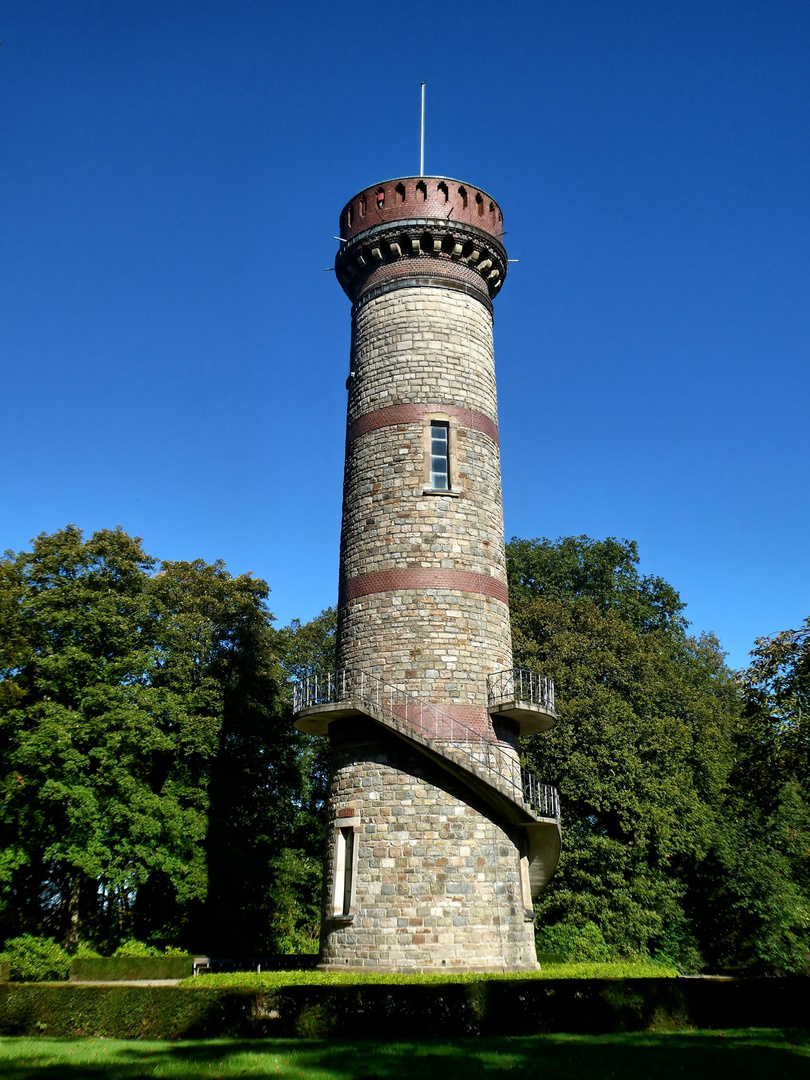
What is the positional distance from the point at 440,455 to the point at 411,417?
1.07m

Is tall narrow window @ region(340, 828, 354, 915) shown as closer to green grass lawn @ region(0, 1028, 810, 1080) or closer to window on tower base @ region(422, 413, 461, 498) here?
green grass lawn @ region(0, 1028, 810, 1080)

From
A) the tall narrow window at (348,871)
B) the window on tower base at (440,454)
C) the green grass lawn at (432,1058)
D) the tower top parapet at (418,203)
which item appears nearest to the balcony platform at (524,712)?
the tall narrow window at (348,871)

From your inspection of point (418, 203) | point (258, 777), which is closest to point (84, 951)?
point (258, 777)

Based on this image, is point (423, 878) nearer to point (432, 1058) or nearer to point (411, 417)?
point (432, 1058)

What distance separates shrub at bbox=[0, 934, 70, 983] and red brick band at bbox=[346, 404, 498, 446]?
15.8 m

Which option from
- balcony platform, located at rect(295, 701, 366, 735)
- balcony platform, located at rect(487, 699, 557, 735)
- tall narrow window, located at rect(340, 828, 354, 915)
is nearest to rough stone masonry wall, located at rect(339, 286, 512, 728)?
balcony platform, located at rect(487, 699, 557, 735)

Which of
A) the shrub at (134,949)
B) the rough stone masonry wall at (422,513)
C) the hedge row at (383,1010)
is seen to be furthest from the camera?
the shrub at (134,949)

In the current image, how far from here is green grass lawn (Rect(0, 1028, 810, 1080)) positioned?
9609mm

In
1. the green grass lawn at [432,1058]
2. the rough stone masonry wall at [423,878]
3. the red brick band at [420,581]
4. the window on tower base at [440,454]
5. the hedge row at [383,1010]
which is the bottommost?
the green grass lawn at [432,1058]

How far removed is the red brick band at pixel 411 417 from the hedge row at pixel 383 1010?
38.3 ft

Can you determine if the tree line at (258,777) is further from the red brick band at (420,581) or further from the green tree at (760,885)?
the red brick band at (420,581)

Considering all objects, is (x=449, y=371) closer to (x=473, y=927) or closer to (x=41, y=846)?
(x=473, y=927)

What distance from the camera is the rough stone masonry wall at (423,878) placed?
15.9 m

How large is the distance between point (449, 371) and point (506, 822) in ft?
32.8
